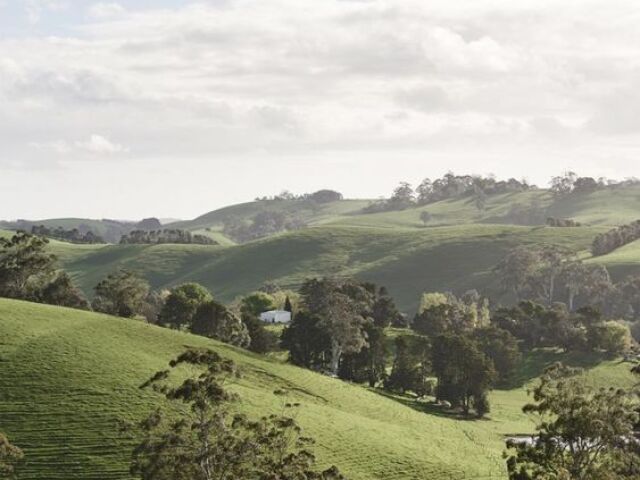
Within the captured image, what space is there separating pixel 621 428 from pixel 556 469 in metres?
4.53

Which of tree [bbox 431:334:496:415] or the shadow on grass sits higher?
tree [bbox 431:334:496:415]

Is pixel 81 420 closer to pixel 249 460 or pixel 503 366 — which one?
pixel 249 460

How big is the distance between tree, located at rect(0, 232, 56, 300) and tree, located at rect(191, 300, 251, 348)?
26354mm

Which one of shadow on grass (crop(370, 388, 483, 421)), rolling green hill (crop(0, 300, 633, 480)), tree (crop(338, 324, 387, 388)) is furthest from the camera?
tree (crop(338, 324, 387, 388))

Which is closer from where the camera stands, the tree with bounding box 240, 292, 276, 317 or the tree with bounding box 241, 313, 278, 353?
the tree with bounding box 241, 313, 278, 353

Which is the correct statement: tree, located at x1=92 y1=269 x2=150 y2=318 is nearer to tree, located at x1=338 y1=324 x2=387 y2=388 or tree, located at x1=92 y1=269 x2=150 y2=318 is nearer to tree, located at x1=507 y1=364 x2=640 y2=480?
tree, located at x1=338 y1=324 x2=387 y2=388

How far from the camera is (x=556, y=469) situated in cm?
4519

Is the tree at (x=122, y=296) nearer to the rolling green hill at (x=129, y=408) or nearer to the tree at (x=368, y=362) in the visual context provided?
the rolling green hill at (x=129, y=408)

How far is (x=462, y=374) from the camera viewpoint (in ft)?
345

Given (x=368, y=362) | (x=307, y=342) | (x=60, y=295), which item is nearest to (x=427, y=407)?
(x=368, y=362)

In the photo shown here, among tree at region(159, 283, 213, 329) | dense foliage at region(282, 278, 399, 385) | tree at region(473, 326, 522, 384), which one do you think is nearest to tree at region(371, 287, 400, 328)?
tree at region(473, 326, 522, 384)

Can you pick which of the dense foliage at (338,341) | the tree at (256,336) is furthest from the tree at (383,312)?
the tree at (256,336)

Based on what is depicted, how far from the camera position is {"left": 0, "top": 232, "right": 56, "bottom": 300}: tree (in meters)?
115

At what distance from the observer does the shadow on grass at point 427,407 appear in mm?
99875
